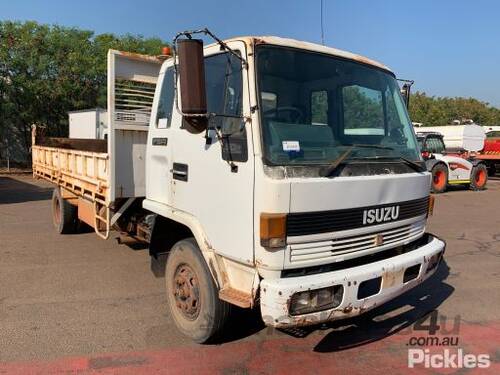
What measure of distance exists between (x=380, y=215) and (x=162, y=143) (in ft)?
6.29

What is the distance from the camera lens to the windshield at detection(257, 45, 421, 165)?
3340 mm

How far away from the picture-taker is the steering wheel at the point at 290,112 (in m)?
3.38

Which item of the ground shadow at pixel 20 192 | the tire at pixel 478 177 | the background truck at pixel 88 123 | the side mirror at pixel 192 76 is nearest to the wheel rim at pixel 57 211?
the ground shadow at pixel 20 192

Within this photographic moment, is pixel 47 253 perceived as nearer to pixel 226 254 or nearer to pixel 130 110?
pixel 130 110

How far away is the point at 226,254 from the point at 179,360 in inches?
36.9

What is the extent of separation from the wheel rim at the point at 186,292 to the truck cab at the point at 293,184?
0.02m

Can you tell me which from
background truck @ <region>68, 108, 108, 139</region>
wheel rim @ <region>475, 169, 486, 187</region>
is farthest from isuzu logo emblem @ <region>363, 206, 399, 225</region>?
wheel rim @ <region>475, 169, 486, 187</region>

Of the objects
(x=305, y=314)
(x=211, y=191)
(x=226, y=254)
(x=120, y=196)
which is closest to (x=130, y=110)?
(x=120, y=196)

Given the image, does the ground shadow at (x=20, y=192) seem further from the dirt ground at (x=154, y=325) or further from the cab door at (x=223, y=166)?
the cab door at (x=223, y=166)

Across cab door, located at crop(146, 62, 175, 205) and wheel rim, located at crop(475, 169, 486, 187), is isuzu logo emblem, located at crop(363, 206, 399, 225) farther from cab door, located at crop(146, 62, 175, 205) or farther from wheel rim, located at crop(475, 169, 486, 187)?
Answer: wheel rim, located at crop(475, 169, 486, 187)

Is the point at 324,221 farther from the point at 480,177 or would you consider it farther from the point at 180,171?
the point at 480,177

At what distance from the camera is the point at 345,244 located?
11.1ft

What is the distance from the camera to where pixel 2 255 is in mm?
6730

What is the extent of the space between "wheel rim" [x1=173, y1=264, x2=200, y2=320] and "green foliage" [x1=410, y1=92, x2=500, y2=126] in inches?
1633
